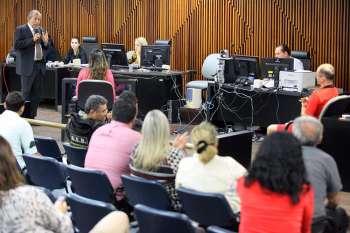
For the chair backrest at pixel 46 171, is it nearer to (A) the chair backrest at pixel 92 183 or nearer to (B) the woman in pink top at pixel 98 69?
(A) the chair backrest at pixel 92 183

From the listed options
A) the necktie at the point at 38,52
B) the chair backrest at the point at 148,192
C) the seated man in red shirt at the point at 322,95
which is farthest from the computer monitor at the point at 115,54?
the chair backrest at the point at 148,192

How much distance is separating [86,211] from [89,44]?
30.7 ft

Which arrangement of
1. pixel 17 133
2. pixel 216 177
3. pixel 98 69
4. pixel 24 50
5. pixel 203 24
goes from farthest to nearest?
pixel 203 24, pixel 24 50, pixel 98 69, pixel 17 133, pixel 216 177

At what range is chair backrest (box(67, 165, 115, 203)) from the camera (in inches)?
181

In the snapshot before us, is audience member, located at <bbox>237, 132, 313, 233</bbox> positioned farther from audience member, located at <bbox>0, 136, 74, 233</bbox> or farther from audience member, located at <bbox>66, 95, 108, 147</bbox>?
audience member, located at <bbox>66, 95, 108, 147</bbox>

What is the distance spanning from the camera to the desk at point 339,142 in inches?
261

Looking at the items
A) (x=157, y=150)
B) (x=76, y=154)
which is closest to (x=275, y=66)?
(x=76, y=154)

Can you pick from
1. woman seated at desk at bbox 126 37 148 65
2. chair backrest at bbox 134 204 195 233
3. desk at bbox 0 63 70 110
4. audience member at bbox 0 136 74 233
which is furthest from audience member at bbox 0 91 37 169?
desk at bbox 0 63 70 110

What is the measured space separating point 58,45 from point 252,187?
11710 millimetres

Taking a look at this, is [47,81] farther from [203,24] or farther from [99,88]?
[99,88]

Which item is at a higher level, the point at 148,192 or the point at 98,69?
the point at 98,69

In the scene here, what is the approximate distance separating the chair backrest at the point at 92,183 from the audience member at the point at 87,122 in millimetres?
1010

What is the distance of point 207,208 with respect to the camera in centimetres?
403

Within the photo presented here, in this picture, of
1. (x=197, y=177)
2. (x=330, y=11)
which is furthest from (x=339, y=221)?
(x=330, y=11)
